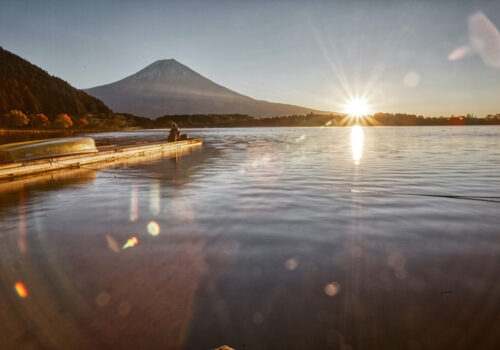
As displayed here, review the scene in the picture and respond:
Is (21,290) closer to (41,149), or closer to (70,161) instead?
(70,161)

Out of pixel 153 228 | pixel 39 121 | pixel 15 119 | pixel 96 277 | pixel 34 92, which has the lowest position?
pixel 39 121

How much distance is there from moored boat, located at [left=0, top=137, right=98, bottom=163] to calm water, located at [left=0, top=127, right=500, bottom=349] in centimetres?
833

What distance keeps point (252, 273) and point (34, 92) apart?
199 metres

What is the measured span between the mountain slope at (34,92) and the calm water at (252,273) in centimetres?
17176

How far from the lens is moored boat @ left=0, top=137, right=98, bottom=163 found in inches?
598

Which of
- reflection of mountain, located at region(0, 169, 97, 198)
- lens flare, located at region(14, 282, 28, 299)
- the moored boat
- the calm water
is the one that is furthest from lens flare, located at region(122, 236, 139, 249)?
the moored boat

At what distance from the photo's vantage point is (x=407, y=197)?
8.84 metres

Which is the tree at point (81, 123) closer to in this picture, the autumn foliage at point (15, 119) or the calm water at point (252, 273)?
the autumn foliage at point (15, 119)

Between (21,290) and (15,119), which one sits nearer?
(21,290)

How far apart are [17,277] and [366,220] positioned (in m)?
6.03

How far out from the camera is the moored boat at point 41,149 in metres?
15.2

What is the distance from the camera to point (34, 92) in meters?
162

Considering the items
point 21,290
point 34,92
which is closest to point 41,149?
point 21,290

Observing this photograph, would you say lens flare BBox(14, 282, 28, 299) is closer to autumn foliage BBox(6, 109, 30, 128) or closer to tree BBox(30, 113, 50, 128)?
autumn foliage BBox(6, 109, 30, 128)
